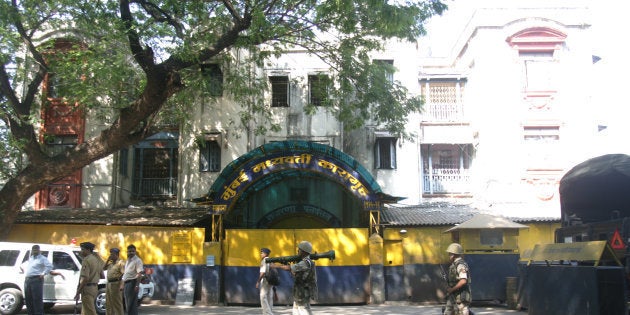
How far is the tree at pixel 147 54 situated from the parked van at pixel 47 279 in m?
2.13

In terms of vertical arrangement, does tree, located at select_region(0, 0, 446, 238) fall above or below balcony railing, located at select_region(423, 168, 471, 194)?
above

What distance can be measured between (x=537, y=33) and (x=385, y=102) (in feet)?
24.7

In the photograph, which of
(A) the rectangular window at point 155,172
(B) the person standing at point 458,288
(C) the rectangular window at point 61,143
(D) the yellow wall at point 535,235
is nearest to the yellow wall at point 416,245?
(D) the yellow wall at point 535,235

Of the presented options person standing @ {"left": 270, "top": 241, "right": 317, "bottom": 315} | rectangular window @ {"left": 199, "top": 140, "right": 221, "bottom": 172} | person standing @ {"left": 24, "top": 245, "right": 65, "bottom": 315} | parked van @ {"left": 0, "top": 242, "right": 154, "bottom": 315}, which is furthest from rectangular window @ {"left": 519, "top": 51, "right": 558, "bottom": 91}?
person standing @ {"left": 24, "top": 245, "right": 65, "bottom": 315}

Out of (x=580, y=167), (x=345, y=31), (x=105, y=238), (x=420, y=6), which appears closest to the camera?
(x=580, y=167)

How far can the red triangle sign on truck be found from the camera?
26.4ft

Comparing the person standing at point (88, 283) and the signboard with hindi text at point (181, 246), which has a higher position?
the signboard with hindi text at point (181, 246)

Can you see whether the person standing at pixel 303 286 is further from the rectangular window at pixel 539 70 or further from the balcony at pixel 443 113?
the rectangular window at pixel 539 70

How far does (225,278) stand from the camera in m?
15.6

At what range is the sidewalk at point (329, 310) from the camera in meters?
13.6

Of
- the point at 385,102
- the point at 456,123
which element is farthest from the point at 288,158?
the point at 456,123

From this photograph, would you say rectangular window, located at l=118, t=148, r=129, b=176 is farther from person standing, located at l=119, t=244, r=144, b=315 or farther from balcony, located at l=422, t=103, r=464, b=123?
balcony, located at l=422, t=103, r=464, b=123

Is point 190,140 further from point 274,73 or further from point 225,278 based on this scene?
point 225,278

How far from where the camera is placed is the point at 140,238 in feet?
53.8
